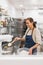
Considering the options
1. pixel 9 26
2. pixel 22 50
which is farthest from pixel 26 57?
pixel 9 26

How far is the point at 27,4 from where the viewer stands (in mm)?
1369

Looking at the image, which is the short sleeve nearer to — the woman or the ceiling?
the woman

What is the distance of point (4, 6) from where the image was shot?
4.50 feet

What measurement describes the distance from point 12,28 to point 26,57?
272 millimetres

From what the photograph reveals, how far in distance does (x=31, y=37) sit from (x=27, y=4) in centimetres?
28

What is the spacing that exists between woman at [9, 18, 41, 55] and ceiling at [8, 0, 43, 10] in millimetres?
109

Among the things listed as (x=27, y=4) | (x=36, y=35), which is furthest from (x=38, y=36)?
(x=27, y=4)

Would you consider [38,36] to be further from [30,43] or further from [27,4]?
[27,4]

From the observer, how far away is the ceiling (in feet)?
4.46

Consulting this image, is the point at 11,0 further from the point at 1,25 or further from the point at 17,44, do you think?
the point at 17,44

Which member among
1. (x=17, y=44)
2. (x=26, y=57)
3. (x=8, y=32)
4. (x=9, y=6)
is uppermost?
(x=9, y=6)

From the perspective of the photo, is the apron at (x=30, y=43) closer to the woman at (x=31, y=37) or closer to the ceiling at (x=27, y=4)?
the woman at (x=31, y=37)

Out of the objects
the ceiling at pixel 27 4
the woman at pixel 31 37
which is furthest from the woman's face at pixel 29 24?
the ceiling at pixel 27 4

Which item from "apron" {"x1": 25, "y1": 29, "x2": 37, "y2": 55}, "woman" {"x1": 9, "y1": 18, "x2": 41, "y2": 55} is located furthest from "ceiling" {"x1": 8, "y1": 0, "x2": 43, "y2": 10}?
"apron" {"x1": 25, "y1": 29, "x2": 37, "y2": 55}
